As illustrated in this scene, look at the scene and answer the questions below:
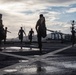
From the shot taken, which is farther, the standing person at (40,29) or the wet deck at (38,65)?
the standing person at (40,29)

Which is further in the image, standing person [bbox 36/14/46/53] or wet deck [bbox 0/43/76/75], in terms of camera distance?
standing person [bbox 36/14/46/53]

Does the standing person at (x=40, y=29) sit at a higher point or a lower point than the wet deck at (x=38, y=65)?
higher

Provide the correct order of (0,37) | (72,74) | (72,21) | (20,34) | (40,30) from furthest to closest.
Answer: (72,21)
(20,34)
(0,37)
(40,30)
(72,74)

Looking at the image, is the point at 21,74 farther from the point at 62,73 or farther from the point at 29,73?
the point at 62,73

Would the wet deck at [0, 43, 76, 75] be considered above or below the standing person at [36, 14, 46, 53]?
below

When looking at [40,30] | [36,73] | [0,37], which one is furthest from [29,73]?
[0,37]

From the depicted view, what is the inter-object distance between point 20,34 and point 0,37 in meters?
35.1

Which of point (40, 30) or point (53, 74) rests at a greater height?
point (40, 30)

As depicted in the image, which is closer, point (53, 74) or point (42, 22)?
point (53, 74)

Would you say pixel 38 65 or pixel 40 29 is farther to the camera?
pixel 40 29

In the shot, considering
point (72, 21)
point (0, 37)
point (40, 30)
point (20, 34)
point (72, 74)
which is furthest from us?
point (72, 21)

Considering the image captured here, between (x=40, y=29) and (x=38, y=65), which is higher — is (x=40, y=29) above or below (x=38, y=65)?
above

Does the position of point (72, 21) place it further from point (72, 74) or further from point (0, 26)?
point (72, 74)

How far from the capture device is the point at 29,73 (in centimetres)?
919
